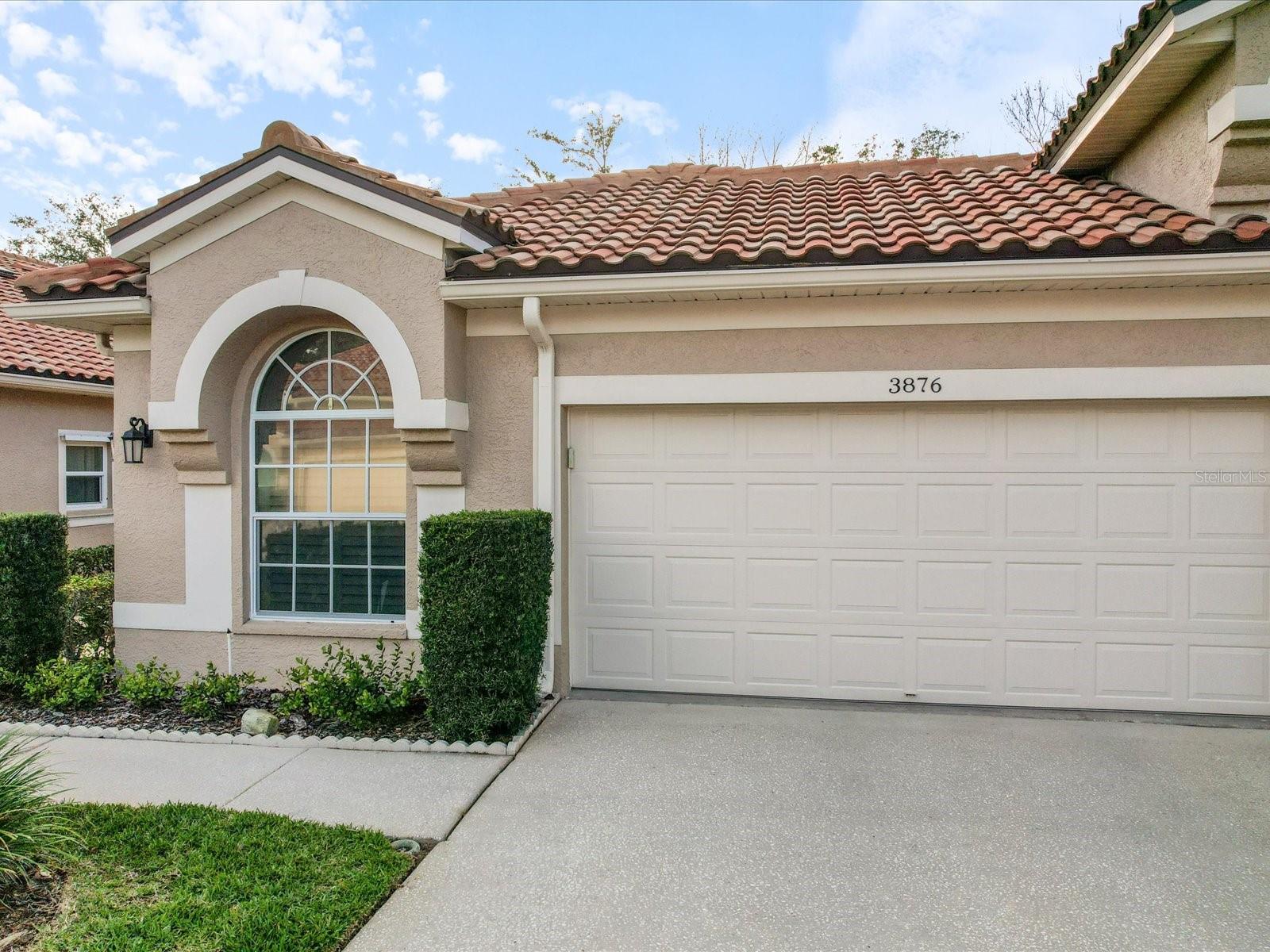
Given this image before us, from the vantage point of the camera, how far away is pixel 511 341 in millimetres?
6578

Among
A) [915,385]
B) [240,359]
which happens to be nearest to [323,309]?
[240,359]

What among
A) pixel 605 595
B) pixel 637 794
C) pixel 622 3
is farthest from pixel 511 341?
pixel 622 3

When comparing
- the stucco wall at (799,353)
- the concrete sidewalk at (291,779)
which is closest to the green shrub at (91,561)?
the concrete sidewalk at (291,779)

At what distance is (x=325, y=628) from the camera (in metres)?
6.74

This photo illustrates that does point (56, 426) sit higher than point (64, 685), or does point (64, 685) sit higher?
point (56, 426)

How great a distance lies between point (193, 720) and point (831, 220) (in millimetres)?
6863

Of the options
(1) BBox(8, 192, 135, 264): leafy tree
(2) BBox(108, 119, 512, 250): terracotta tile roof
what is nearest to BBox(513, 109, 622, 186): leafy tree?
(2) BBox(108, 119, 512, 250): terracotta tile roof

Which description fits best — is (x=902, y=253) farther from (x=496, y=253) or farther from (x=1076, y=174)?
(x=1076, y=174)

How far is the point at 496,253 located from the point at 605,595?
10.1 ft

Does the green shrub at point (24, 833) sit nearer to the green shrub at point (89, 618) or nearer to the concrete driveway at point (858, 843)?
the concrete driveway at point (858, 843)

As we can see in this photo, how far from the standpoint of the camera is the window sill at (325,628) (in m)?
6.61

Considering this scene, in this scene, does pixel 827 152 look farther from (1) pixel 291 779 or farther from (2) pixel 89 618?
(1) pixel 291 779

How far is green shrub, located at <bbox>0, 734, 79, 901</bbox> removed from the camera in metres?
3.56

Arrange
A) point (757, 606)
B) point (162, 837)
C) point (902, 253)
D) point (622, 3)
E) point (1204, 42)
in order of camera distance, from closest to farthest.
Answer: point (162, 837)
point (902, 253)
point (1204, 42)
point (757, 606)
point (622, 3)
